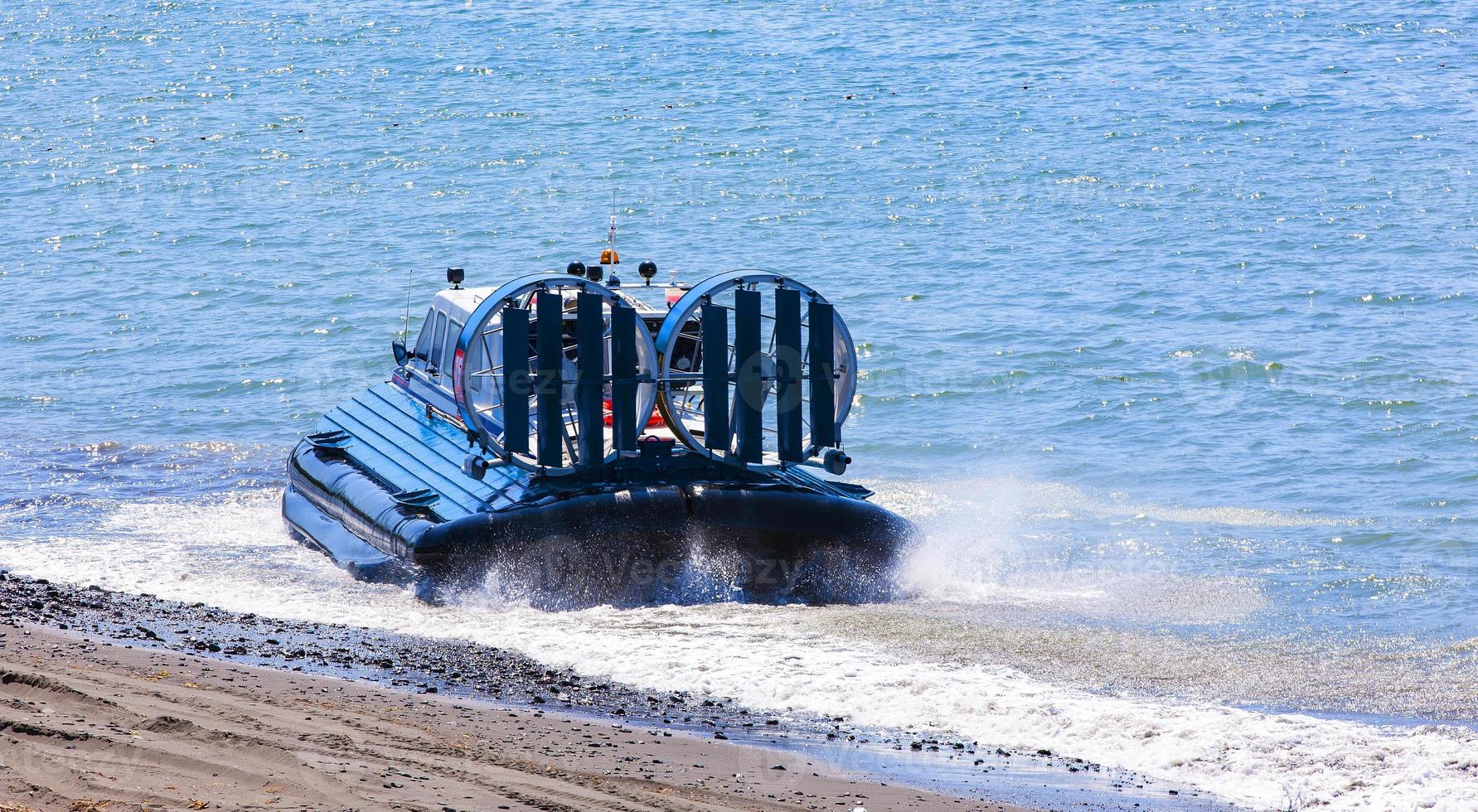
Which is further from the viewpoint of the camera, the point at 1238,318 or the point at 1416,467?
the point at 1238,318

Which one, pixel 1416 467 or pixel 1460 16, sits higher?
pixel 1460 16

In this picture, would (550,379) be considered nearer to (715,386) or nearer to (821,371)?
(715,386)

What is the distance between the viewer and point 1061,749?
381 inches

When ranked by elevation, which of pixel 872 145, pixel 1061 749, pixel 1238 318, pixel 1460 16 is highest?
pixel 1460 16

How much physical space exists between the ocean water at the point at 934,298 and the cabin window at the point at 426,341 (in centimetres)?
215

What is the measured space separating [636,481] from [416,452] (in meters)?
2.47

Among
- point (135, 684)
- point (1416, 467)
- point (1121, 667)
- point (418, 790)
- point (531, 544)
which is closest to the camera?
point (418, 790)

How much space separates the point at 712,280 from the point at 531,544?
2.60 metres

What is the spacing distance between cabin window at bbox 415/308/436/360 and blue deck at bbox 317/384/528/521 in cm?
43

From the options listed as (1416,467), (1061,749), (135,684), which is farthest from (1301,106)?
(135,684)

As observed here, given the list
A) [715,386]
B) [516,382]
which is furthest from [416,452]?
[715,386]

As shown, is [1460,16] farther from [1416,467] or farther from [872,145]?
[1416,467]

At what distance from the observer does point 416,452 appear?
1482cm

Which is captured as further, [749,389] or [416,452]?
[416,452]
